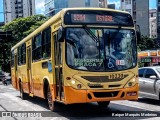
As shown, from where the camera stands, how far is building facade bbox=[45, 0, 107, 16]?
114 metres

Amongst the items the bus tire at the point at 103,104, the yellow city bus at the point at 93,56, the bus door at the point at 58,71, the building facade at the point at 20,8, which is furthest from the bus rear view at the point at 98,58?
the building facade at the point at 20,8

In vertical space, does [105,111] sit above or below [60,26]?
below

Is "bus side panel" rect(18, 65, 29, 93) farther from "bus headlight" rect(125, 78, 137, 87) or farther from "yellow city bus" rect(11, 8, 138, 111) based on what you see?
"bus headlight" rect(125, 78, 137, 87)

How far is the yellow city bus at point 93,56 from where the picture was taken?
10953 millimetres

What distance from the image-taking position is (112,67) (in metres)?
11.2

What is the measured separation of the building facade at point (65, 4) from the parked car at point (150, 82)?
97.1 m

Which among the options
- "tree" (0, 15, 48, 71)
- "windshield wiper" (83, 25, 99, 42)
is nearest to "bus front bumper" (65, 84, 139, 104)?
"windshield wiper" (83, 25, 99, 42)

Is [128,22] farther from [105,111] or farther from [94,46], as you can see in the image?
[105,111]

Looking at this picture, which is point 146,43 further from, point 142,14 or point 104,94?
point 104,94

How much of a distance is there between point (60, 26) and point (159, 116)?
12.7ft

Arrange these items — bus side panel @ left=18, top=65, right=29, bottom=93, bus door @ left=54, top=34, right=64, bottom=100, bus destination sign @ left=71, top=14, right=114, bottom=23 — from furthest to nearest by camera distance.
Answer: bus side panel @ left=18, top=65, right=29, bottom=93 < bus door @ left=54, top=34, right=64, bottom=100 < bus destination sign @ left=71, top=14, right=114, bottom=23

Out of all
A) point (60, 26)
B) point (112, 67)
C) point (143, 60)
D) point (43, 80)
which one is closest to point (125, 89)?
point (112, 67)

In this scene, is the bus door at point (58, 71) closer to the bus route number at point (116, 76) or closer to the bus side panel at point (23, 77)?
the bus route number at point (116, 76)

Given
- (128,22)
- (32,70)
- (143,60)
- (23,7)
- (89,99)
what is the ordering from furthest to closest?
(23,7) < (143,60) < (32,70) < (128,22) < (89,99)
